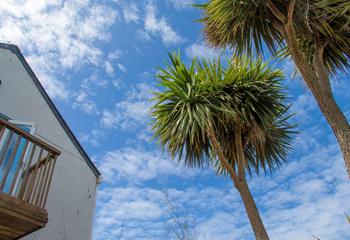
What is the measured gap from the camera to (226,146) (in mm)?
5512

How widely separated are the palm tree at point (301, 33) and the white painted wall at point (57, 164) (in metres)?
3.63

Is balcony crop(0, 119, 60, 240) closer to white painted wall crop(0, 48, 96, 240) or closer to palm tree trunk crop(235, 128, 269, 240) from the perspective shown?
white painted wall crop(0, 48, 96, 240)

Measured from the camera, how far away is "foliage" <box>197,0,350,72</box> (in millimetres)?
3816

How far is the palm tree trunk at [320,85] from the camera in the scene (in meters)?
2.98

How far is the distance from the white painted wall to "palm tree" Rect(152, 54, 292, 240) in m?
2.02

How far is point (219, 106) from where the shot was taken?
5090 millimetres

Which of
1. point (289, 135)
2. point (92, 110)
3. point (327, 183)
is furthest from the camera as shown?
point (92, 110)

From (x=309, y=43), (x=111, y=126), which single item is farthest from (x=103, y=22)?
(x=309, y=43)

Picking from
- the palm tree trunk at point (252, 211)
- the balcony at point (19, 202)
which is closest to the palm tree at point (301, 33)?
the palm tree trunk at point (252, 211)

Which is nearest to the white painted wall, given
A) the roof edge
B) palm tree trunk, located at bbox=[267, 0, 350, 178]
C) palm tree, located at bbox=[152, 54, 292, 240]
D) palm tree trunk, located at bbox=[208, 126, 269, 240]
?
the roof edge

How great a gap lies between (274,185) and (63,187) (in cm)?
484

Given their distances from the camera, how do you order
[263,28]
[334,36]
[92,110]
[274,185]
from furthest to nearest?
1. [92,110]
2. [274,185]
3. [263,28]
4. [334,36]

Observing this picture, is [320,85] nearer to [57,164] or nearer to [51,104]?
[57,164]

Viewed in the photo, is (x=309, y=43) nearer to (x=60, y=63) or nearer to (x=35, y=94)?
(x=35, y=94)
